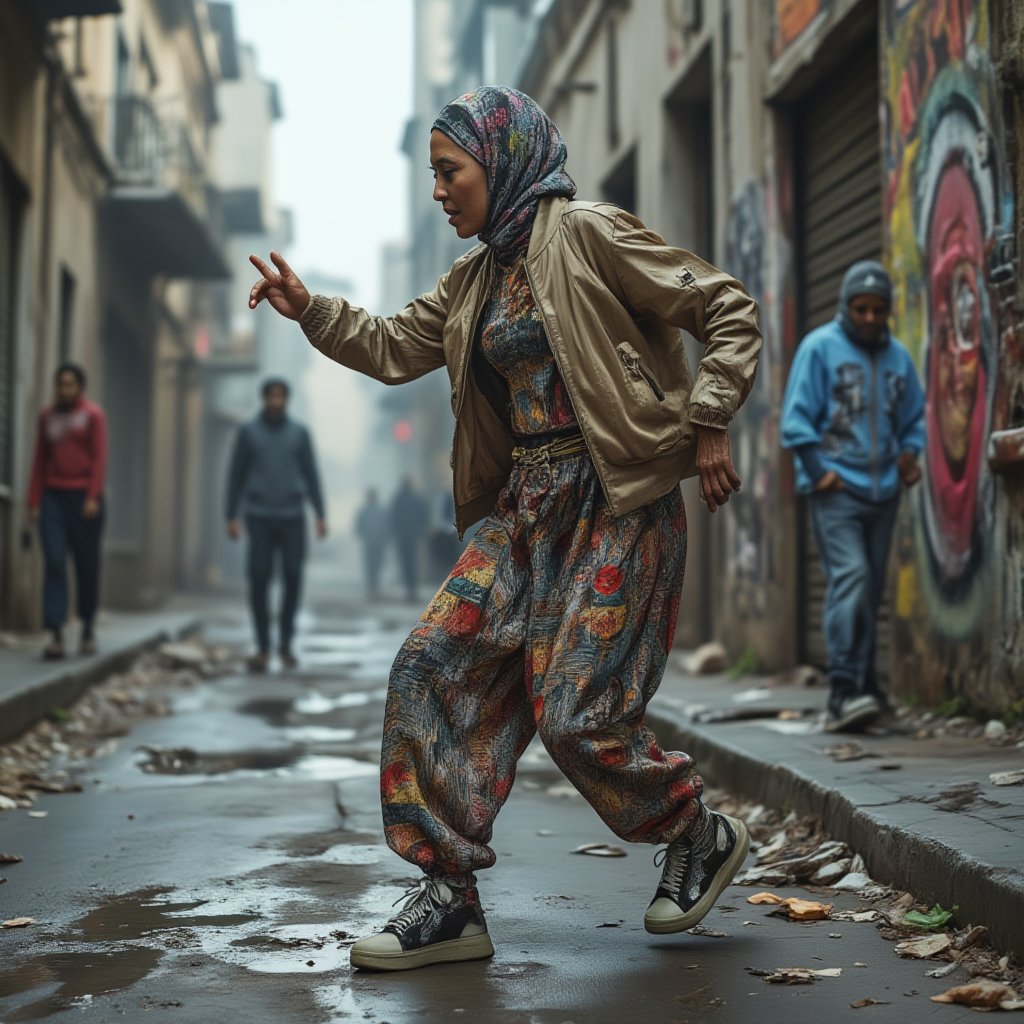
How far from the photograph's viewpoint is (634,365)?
3.58m

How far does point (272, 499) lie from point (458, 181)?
27.1 ft

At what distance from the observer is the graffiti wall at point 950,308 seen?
6.25 meters

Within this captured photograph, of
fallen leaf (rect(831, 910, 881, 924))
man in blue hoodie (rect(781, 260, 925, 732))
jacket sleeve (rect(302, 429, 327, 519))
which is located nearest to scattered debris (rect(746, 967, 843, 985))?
fallen leaf (rect(831, 910, 881, 924))

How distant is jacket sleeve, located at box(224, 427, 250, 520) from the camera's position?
1171 centimetres

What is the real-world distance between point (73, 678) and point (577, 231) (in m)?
6.08

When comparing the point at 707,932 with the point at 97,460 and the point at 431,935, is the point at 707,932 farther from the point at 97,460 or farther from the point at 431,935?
the point at 97,460

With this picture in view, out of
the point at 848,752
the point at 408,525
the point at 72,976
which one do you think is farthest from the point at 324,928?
the point at 408,525

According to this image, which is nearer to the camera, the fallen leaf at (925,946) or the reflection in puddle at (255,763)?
the fallen leaf at (925,946)

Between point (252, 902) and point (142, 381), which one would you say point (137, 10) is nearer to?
point (142, 381)

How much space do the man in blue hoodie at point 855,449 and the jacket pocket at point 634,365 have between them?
291 centimetres

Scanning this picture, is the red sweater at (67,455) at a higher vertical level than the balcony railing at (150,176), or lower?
lower

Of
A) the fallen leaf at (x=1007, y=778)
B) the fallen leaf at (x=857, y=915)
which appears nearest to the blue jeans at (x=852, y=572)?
the fallen leaf at (x=1007, y=778)

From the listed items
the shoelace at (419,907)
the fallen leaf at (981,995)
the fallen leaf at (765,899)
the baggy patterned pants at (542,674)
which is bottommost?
the fallen leaf at (765,899)

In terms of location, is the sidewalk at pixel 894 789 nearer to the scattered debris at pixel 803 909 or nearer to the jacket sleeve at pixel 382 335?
the scattered debris at pixel 803 909
